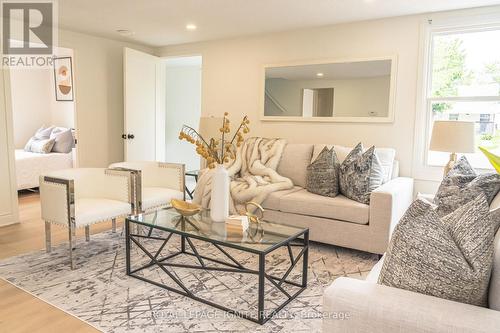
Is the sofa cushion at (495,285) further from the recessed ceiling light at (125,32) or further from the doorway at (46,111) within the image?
the doorway at (46,111)

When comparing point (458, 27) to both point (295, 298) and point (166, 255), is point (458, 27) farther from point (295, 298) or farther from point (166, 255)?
point (166, 255)

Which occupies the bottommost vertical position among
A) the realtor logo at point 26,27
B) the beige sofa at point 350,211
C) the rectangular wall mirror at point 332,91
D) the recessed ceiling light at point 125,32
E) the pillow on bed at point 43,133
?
the beige sofa at point 350,211

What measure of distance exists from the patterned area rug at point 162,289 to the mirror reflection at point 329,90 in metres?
1.61

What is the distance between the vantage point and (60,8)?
3797 millimetres

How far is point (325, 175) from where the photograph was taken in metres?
3.53

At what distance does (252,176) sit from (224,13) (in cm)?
168

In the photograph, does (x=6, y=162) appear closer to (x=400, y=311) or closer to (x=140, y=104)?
(x=140, y=104)

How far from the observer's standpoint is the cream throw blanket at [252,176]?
3.63m

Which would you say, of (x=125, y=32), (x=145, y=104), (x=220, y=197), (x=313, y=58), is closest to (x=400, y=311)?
(x=220, y=197)

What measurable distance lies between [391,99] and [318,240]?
1.68 meters

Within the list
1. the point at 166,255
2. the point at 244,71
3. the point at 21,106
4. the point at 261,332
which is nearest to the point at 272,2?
the point at 244,71

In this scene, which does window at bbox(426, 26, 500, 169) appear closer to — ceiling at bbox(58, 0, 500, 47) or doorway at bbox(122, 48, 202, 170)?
ceiling at bbox(58, 0, 500, 47)

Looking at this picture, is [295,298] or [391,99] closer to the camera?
[295,298]

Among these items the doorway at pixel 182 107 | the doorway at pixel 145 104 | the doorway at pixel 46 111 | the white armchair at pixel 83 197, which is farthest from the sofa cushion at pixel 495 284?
the doorway at pixel 182 107
